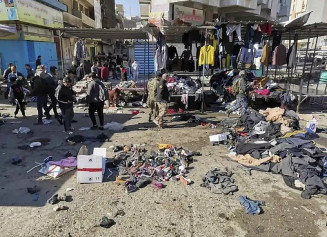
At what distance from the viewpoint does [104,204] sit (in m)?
5.12

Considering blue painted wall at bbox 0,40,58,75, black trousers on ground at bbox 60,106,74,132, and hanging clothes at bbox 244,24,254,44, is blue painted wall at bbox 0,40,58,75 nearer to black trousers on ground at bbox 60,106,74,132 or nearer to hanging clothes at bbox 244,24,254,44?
black trousers on ground at bbox 60,106,74,132

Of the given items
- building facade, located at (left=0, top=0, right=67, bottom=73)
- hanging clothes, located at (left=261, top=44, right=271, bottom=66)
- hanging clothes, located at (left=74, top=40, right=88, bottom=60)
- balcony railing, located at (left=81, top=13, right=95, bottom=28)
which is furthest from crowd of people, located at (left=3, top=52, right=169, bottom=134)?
balcony railing, located at (left=81, top=13, right=95, bottom=28)

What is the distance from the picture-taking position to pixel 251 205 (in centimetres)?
505

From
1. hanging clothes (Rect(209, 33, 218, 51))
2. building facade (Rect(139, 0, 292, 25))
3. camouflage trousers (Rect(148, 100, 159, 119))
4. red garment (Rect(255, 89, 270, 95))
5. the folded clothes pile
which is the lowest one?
the folded clothes pile

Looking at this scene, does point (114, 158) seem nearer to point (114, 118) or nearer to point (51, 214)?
point (51, 214)

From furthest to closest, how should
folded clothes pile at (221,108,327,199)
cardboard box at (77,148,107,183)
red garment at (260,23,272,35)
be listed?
1. red garment at (260,23,272,35)
2. folded clothes pile at (221,108,327,199)
3. cardboard box at (77,148,107,183)

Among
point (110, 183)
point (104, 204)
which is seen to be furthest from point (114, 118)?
point (104, 204)

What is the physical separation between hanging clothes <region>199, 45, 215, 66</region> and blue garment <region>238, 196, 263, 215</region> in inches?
280

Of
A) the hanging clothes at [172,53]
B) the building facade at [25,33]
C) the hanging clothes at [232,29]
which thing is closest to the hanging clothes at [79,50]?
the building facade at [25,33]

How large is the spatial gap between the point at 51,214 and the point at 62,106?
4742mm

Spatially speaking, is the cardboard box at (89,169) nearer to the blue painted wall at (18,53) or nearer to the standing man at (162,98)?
the standing man at (162,98)

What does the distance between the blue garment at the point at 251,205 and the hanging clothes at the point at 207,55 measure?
23.3ft

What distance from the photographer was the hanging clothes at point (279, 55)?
39.3 feet

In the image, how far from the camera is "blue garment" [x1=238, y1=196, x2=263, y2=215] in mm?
4914
